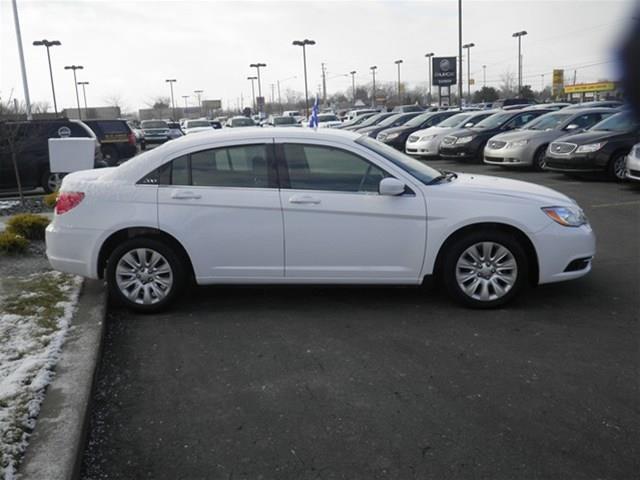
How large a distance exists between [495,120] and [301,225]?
14.8 metres

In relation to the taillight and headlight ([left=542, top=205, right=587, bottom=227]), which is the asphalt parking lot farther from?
the taillight

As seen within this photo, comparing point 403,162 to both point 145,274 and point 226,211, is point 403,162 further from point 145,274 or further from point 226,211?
point 145,274

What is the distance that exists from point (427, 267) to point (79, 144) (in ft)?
22.9

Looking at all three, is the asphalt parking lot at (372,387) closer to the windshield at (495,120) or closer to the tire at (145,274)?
the tire at (145,274)

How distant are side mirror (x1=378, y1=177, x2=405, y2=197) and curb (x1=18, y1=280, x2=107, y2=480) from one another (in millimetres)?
2503

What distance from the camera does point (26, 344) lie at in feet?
15.2

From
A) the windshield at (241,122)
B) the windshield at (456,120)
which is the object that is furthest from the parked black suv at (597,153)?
the windshield at (241,122)

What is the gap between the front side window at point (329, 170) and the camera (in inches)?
215

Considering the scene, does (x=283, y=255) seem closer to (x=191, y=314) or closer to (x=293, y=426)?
(x=191, y=314)

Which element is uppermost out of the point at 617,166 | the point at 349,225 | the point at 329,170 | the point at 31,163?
the point at 329,170

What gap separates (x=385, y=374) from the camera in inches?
166

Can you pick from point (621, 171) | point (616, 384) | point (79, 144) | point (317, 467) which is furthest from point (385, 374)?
point (621, 171)

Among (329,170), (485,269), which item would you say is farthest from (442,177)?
(329,170)

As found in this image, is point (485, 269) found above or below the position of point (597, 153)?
below
